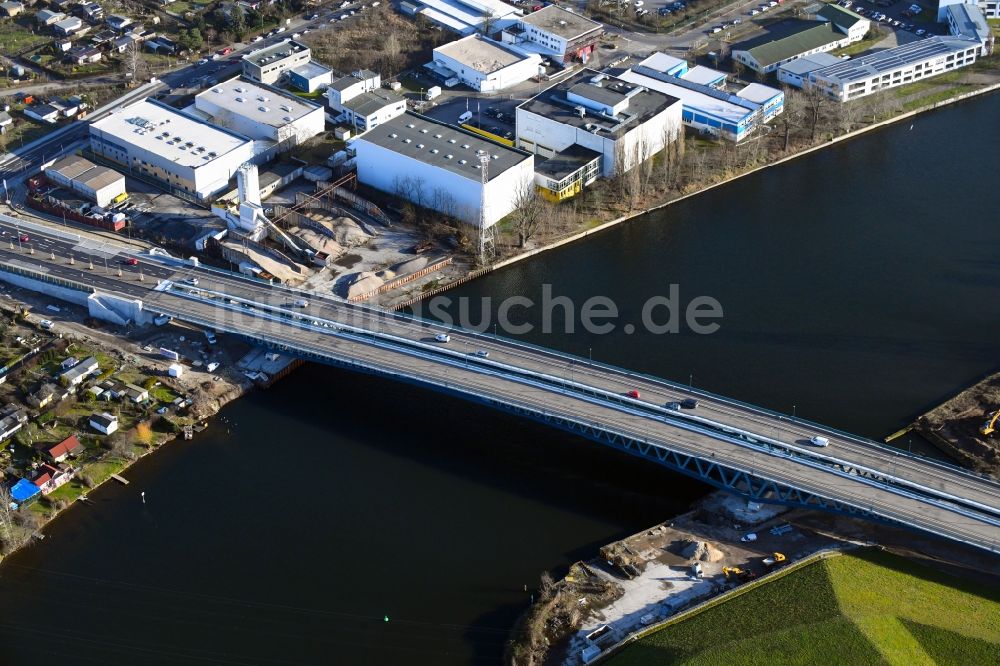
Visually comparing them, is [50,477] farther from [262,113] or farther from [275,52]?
[275,52]

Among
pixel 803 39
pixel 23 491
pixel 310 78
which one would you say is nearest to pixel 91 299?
pixel 23 491

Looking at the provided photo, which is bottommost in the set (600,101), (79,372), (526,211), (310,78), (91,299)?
(79,372)

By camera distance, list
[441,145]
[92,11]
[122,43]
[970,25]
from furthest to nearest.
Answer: [92,11]
[970,25]
[122,43]
[441,145]

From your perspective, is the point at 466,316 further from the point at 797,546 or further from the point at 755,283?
the point at 797,546

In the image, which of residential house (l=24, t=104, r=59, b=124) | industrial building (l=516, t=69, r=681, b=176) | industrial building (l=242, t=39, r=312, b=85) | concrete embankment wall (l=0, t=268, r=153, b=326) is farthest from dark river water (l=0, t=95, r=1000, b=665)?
residential house (l=24, t=104, r=59, b=124)

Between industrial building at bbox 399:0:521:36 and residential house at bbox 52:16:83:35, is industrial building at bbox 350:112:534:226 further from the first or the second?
residential house at bbox 52:16:83:35

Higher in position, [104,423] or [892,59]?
[892,59]

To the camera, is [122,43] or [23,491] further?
[122,43]

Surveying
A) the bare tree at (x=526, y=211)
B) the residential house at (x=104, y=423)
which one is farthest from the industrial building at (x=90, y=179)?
the bare tree at (x=526, y=211)
